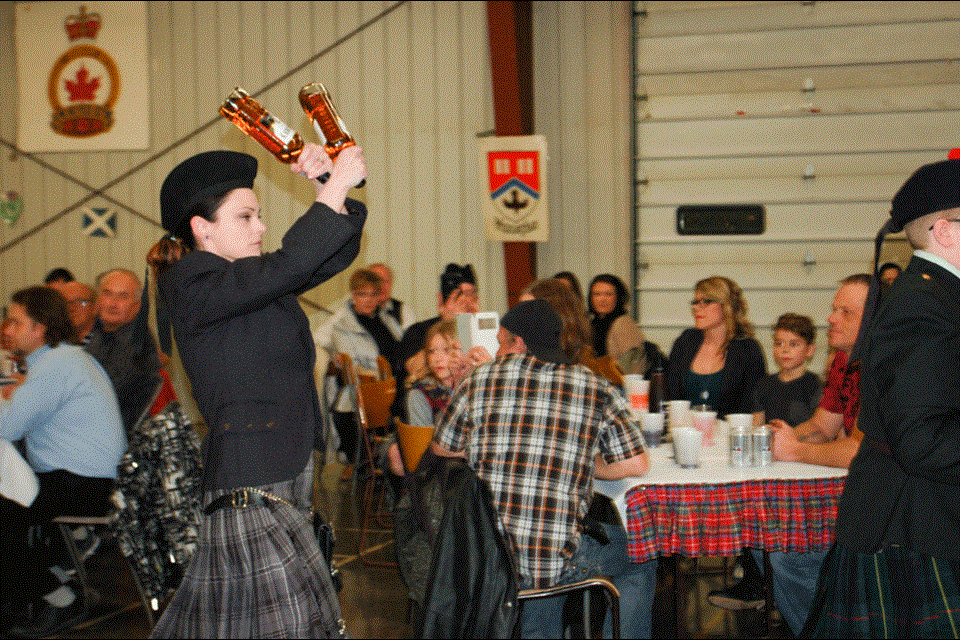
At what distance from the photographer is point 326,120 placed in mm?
1877

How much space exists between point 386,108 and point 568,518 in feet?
21.2

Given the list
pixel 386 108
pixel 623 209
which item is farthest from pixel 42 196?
pixel 623 209

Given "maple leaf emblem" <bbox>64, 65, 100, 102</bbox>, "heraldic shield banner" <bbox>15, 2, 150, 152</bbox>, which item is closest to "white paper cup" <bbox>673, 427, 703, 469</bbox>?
"heraldic shield banner" <bbox>15, 2, 150, 152</bbox>

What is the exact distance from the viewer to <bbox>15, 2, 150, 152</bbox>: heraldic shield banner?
886 centimetres

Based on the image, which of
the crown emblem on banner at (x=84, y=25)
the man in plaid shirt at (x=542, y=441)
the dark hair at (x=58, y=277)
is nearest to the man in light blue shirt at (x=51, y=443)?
the man in plaid shirt at (x=542, y=441)

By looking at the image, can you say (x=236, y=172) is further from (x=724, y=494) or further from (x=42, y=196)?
(x=42, y=196)

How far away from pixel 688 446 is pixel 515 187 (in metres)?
4.97

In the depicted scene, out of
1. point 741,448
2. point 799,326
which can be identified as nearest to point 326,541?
point 741,448

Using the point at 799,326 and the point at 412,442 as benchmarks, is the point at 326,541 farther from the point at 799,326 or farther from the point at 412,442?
the point at 799,326

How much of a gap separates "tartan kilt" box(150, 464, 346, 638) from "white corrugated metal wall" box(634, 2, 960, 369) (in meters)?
6.11

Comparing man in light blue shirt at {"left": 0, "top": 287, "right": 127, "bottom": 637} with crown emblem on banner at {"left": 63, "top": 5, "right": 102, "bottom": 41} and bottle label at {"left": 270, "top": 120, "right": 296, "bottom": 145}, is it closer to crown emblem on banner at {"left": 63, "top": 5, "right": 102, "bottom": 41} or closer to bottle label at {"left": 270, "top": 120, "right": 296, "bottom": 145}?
bottle label at {"left": 270, "top": 120, "right": 296, "bottom": 145}

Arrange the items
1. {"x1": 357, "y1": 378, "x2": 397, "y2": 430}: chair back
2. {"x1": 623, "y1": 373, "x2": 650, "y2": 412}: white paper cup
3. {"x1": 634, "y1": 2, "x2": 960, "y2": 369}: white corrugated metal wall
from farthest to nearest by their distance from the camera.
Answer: {"x1": 634, "y1": 2, "x2": 960, "y2": 369}: white corrugated metal wall → {"x1": 357, "y1": 378, "x2": 397, "y2": 430}: chair back → {"x1": 623, "y1": 373, "x2": 650, "y2": 412}: white paper cup

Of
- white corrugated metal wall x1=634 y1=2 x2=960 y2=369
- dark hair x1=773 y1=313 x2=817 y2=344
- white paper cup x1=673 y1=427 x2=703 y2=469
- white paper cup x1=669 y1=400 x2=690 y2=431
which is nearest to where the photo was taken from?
white paper cup x1=673 y1=427 x2=703 y2=469

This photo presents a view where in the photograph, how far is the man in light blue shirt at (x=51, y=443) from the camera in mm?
3994
